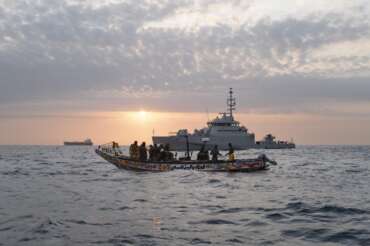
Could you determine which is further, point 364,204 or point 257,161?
point 257,161

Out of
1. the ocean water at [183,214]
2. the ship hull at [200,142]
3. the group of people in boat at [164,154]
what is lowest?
the ocean water at [183,214]

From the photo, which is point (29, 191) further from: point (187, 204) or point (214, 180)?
point (214, 180)

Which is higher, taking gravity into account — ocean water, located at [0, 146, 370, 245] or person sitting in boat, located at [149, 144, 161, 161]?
person sitting in boat, located at [149, 144, 161, 161]

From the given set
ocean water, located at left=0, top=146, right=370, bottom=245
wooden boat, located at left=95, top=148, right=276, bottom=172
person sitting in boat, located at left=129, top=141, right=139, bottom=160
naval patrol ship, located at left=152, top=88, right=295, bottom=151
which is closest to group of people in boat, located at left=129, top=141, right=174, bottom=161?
person sitting in boat, located at left=129, top=141, right=139, bottom=160

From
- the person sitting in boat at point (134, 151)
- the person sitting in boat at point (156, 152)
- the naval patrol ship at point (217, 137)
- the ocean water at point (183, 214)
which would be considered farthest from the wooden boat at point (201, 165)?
the naval patrol ship at point (217, 137)

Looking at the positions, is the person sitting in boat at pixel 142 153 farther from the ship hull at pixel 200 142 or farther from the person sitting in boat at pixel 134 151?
the ship hull at pixel 200 142

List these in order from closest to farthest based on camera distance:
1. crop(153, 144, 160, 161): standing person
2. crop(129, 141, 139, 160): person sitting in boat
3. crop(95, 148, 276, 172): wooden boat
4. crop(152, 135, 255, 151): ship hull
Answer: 1. crop(95, 148, 276, 172): wooden boat
2. crop(153, 144, 160, 161): standing person
3. crop(129, 141, 139, 160): person sitting in boat
4. crop(152, 135, 255, 151): ship hull

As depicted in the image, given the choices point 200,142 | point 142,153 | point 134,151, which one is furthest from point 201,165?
point 200,142

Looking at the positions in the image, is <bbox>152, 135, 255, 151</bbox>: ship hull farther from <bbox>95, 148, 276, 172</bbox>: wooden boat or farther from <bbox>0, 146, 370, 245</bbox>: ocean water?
<bbox>0, 146, 370, 245</bbox>: ocean water

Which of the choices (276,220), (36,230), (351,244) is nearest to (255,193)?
(276,220)

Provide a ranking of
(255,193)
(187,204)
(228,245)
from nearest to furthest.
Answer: (228,245)
(187,204)
(255,193)

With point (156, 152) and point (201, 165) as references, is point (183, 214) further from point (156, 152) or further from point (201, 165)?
point (156, 152)

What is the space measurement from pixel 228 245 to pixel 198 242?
708 mm

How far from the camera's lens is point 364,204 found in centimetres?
1738
